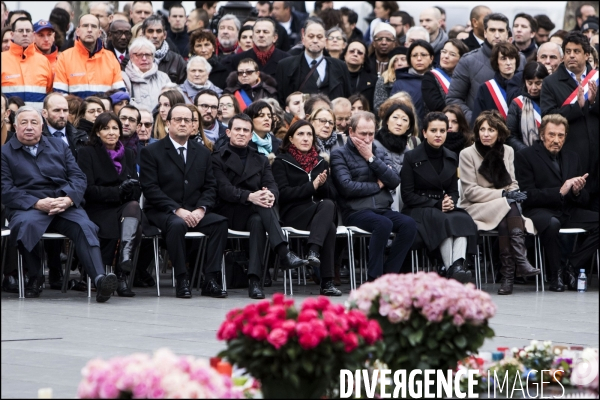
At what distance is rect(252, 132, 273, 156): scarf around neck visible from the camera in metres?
12.0

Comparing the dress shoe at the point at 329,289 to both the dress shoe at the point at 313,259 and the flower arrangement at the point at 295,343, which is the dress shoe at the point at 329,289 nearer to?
the dress shoe at the point at 313,259

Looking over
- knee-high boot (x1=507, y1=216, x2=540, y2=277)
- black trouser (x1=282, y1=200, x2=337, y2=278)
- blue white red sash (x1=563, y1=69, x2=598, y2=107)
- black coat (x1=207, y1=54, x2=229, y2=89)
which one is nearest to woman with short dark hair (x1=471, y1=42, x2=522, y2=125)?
blue white red sash (x1=563, y1=69, x2=598, y2=107)

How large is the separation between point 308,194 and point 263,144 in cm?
85

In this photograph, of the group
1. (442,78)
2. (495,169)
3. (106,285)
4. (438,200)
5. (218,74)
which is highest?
(218,74)

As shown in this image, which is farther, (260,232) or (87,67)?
(87,67)

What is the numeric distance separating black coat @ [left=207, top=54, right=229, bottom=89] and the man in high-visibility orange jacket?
1658mm

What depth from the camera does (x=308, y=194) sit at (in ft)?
37.8

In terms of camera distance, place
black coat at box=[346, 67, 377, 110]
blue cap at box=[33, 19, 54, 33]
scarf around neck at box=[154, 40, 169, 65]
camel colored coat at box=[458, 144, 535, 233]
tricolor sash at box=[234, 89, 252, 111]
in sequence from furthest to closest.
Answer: black coat at box=[346, 67, 377, 110]
scarf around neck at box=[154, 40, 169, 65]
tricolor sash at box=[234, 89, 252, 111]
blue cap at box=[33, 19, 54, 33]
camel colored coat at box=[458, 144, 535, 233]

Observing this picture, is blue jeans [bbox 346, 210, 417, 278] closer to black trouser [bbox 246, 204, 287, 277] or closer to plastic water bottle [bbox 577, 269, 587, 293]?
black trouser [bbox 246, 204, 287, 277]

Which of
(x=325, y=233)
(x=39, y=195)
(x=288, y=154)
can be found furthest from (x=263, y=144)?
(x=39, y=195)

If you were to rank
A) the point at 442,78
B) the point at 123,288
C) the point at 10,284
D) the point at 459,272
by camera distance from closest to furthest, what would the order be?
the point at 123,288 → the point at 10,284 → the point at 459,272 → the point at 442,78

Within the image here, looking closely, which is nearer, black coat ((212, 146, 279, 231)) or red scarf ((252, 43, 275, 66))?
black coat ((212, 146, 279, 231))

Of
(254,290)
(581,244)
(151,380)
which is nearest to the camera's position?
(151,380)

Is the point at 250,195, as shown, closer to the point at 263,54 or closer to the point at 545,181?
the point at 545,181
